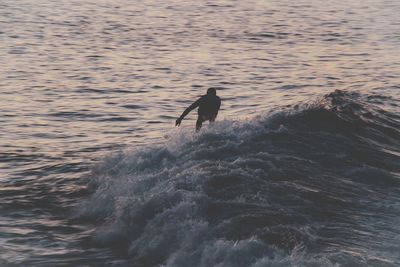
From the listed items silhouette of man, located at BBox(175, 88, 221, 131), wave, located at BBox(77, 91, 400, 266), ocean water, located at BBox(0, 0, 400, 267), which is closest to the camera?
wave, located at BBox(77, 91, 400, 266)

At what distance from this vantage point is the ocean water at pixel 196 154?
1691 centimetres

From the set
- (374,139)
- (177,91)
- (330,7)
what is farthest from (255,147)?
(330,7)

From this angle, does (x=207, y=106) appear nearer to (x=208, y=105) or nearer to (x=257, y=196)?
(x=208, y=105)

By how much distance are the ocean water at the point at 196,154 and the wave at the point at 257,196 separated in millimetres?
51

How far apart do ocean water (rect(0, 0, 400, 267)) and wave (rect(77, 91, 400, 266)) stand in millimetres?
51

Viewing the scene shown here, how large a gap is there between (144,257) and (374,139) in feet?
35.0

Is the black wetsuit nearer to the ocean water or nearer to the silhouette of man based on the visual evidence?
the silhouette of man

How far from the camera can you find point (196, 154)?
21891 mm

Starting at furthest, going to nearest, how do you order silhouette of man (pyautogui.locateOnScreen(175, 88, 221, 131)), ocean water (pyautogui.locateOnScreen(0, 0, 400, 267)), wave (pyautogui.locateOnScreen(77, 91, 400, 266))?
silhouette of man (pyautogui.locateOnScreen(175, 88, 221, 131)), ocean water (pyautogui.locateOnScreen(0, 0, 400, 267)), wave (pyautogui.locateOnScreen(77, 91, 400, 266))

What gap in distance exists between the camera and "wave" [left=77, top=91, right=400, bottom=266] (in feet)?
52.8

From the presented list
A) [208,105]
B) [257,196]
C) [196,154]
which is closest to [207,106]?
[208,105]

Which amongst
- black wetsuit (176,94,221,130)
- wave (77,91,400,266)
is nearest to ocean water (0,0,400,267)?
wave (77,91,400,266)

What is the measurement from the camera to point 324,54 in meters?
45.4

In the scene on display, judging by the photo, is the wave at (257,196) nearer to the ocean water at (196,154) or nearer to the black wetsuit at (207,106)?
the ocean water at (196,154)
